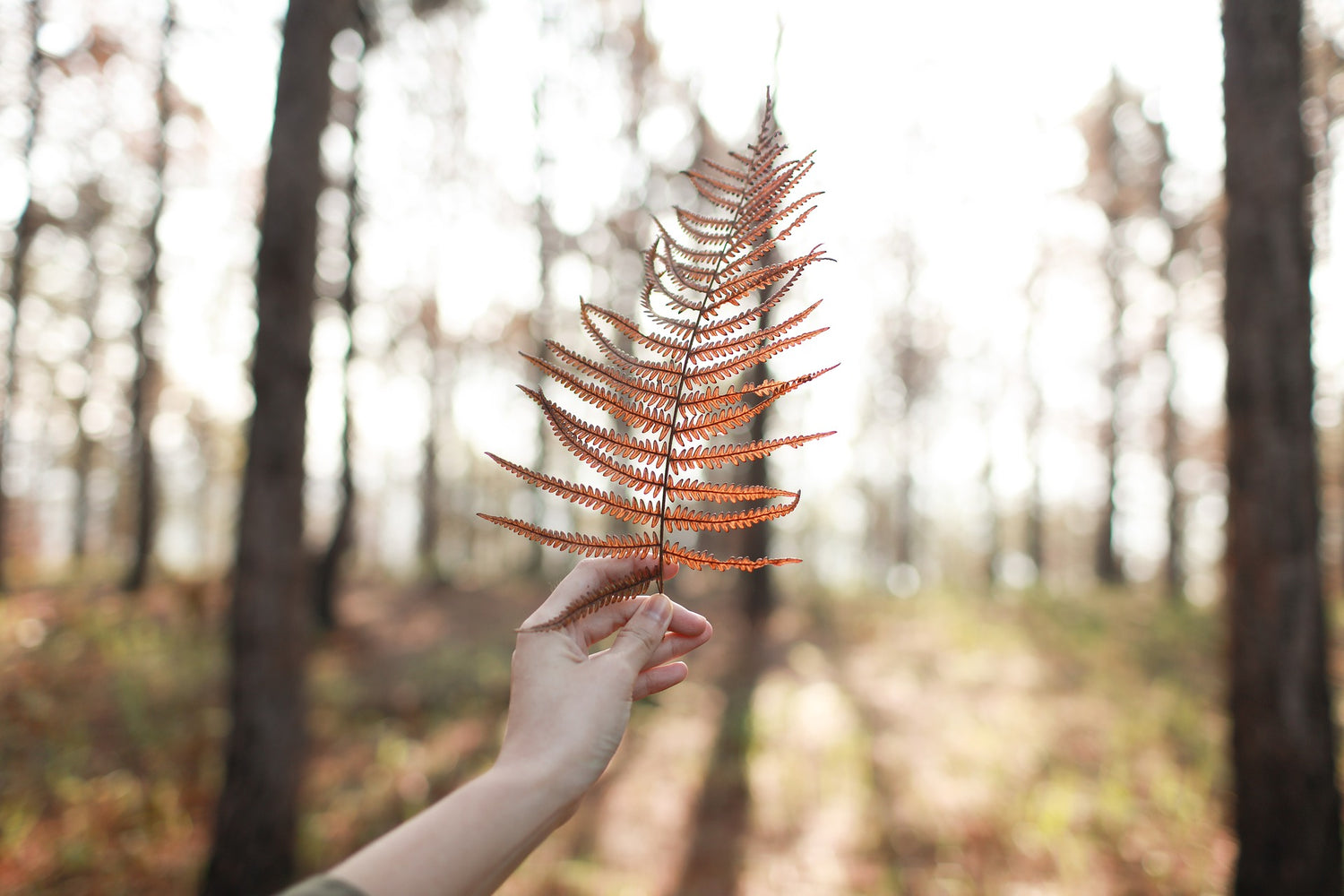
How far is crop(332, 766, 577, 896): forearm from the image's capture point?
941mm

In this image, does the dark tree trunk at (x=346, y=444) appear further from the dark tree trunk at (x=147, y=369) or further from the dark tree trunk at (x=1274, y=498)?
the dark tree trunk at (x=1274, y=498)

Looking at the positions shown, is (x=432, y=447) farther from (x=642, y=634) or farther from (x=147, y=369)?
(x=642, y=634)

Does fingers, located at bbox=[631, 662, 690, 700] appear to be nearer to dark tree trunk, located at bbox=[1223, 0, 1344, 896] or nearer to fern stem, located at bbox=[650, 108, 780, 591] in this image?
fern stem, located at bbox=[650, 108, 780, 591]

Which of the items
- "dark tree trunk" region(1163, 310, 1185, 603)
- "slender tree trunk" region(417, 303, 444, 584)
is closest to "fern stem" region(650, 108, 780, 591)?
"slender tree trunk" region(417, 303, 444, 584)

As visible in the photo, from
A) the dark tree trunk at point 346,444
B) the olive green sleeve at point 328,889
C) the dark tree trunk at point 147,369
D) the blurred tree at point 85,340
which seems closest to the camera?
the olive green sleeve at point 328,889

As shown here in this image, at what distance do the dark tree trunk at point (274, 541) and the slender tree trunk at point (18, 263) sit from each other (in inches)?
412

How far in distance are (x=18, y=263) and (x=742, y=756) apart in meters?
14.6

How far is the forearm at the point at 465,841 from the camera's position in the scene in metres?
0.94

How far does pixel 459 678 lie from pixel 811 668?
4.62 m

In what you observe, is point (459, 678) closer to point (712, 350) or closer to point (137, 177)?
point (712, 350)

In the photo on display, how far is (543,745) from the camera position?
1.13 meters

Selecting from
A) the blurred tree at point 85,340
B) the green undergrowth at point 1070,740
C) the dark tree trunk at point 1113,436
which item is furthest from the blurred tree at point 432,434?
the dark tree trunk at point 1113,436

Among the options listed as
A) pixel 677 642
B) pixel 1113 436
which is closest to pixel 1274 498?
pixel 677 642

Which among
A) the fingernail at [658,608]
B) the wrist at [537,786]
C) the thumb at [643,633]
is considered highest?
the fingernail at [658,608]
